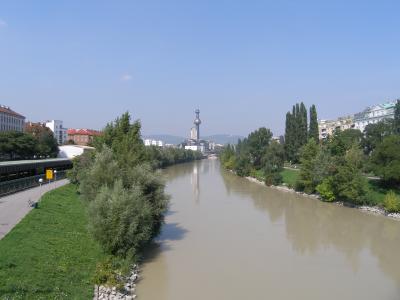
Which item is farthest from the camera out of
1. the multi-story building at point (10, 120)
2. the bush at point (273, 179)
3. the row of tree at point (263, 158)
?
the multi-story building at point (10, 120)

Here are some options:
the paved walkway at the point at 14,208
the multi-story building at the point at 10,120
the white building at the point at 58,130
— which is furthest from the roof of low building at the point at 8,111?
the paved walkway at the point at 14,208

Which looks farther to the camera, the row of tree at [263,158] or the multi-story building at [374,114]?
the multi-story building at [374,114]

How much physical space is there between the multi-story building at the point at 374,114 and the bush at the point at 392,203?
2335 inches

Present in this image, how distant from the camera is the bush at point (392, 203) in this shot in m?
30.2

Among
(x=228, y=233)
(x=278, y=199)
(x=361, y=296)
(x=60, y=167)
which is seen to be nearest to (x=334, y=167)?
(x=278, y=199)

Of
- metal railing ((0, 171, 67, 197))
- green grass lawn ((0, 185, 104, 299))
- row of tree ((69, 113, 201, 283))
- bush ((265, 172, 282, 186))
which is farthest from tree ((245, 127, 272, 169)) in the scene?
green grass lawn ((0, 185, 104, 299))

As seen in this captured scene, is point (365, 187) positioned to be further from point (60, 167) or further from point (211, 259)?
point (60, 167)

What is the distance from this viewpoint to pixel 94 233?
15.9 metres

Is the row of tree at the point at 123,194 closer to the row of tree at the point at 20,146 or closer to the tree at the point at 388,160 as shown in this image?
the tree at the point at 388,160

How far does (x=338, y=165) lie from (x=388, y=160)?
4646mm

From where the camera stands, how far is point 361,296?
14.5 m

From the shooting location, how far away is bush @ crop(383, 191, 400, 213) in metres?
30.2

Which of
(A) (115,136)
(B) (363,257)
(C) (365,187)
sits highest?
(A) (115,136)

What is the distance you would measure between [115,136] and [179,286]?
11.8 metres
